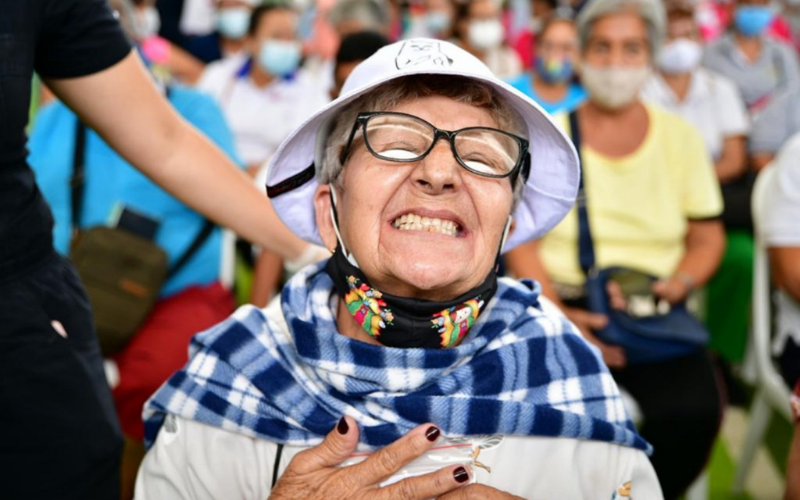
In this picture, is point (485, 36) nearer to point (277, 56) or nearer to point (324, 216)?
point (277, 56)

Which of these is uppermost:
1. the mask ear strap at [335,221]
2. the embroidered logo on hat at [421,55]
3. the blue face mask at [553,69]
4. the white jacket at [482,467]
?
the embroidered logo on hat at [421,55]

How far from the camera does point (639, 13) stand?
3.67 meters

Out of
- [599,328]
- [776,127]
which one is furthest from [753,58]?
[599,328]

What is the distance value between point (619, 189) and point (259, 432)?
214 centimetres

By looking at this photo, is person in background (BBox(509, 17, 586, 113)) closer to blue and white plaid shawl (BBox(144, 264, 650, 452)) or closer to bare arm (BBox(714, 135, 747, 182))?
bare arm (BBox(714, 135, 747, 182))

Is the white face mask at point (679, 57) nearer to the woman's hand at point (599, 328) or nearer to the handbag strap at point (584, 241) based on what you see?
the handbag strap at point (584, 241)

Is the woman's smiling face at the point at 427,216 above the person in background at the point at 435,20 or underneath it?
above

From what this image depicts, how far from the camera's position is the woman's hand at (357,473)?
1490 mm

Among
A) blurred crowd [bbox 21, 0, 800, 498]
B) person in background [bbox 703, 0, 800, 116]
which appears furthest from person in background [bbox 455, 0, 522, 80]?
blurred crowd [bbox 21, 0, 800, 498]

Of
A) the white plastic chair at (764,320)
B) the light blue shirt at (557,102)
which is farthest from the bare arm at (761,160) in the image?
the white plastic chair at (764,320)

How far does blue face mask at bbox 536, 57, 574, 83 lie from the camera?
5.18 meters

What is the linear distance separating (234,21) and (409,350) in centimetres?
559

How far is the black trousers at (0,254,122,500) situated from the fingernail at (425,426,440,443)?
0.61 m

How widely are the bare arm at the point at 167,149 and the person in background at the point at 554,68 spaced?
11.4 ft
